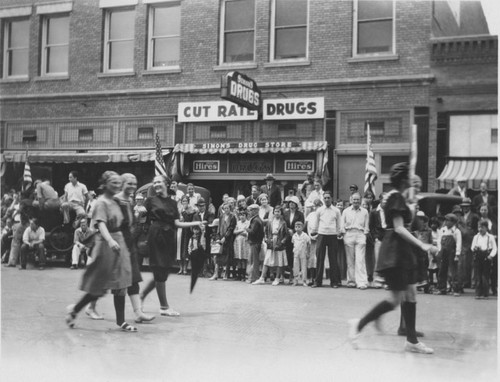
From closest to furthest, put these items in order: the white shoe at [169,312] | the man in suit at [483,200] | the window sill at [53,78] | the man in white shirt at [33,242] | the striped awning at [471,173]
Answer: the white shoe at [169,312], the man in suit at [483,200], the striped awning at [471,173], the man in white shirt at [33,242], the window sill at [53,78]

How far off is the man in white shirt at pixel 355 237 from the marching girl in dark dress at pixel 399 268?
5.65 metres

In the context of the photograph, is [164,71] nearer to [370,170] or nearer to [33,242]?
[33,242]

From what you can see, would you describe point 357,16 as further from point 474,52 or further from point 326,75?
point 474,52

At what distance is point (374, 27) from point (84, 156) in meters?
8.08

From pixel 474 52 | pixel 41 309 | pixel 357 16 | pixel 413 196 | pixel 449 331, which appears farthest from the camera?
pixel 357 16

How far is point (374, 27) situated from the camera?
51.0 feet

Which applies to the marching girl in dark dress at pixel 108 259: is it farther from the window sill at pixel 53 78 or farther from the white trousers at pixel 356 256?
the window sill at pixel 53 78

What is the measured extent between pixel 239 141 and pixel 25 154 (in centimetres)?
669

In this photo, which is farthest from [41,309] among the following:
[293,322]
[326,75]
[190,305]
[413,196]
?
[326,75]

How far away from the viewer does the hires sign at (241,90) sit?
14742 millimetres

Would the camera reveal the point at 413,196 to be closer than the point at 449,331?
Yes

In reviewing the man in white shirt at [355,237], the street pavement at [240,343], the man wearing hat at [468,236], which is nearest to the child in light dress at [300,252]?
the man in white shirt at [355,237]

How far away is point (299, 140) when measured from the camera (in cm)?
1662

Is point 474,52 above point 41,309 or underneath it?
above
